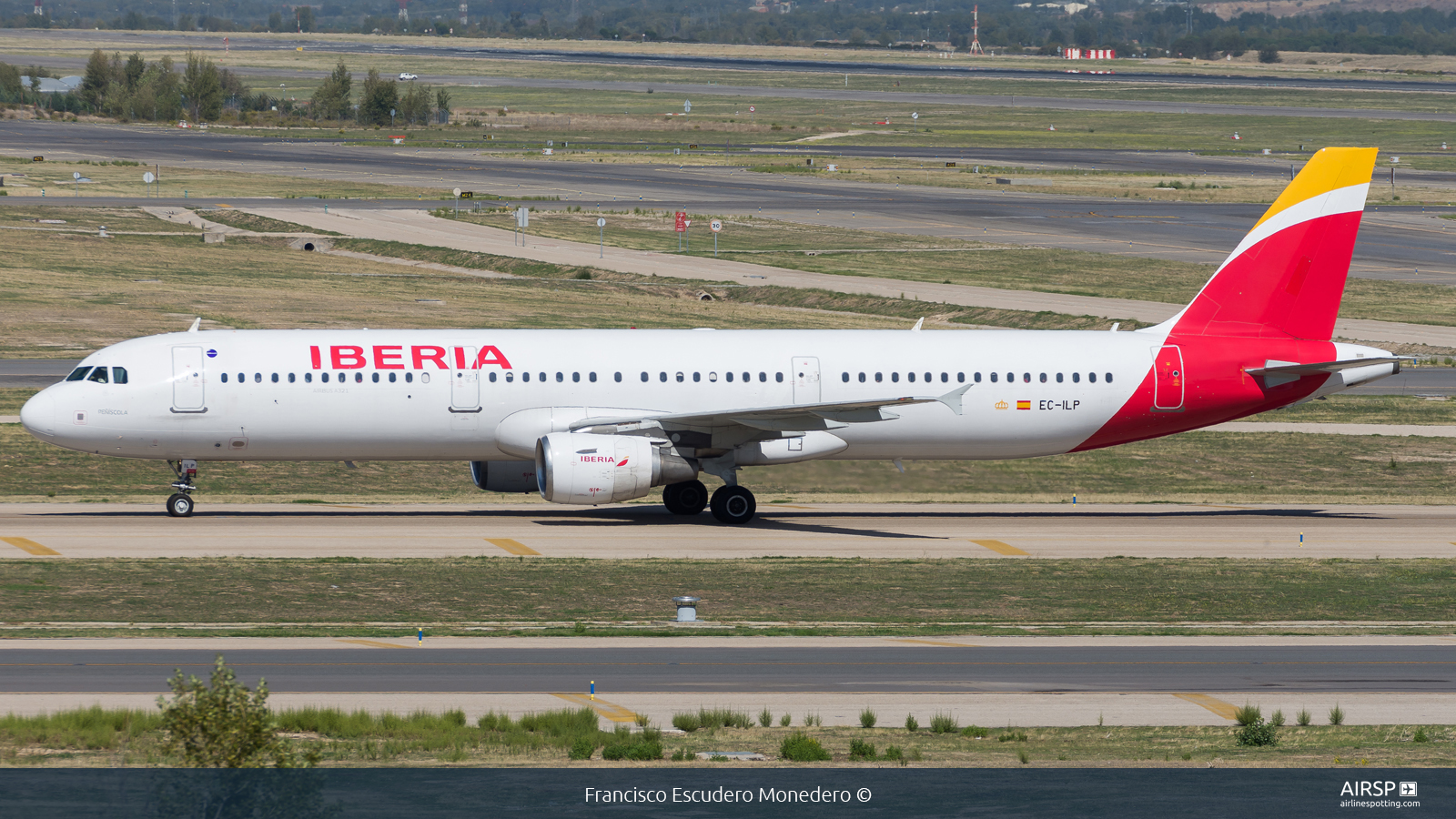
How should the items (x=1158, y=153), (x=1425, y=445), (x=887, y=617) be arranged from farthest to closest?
(x=1158, y=153), (x=1425, y=445), (x=887, y=617)

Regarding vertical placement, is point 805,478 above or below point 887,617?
above

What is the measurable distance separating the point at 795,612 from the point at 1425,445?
105ft

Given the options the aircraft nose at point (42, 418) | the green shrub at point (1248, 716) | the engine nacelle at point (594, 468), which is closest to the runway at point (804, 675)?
the green shrub at point (1248, 716)

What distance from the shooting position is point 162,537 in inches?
1575

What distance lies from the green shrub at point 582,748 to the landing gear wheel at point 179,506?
23601 mm

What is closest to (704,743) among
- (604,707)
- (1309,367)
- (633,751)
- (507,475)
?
(633,751)

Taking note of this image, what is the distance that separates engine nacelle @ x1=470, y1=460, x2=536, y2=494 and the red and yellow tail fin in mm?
17960

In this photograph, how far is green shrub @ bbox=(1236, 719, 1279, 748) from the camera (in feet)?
76.5

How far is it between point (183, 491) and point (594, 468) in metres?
11.1

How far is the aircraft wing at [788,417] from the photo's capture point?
41.6 m

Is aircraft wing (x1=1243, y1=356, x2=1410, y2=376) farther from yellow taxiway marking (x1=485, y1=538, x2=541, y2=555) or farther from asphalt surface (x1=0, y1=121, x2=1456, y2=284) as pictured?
asphalt surface (x1=0, y1=121, x2=1456, y2=284)
